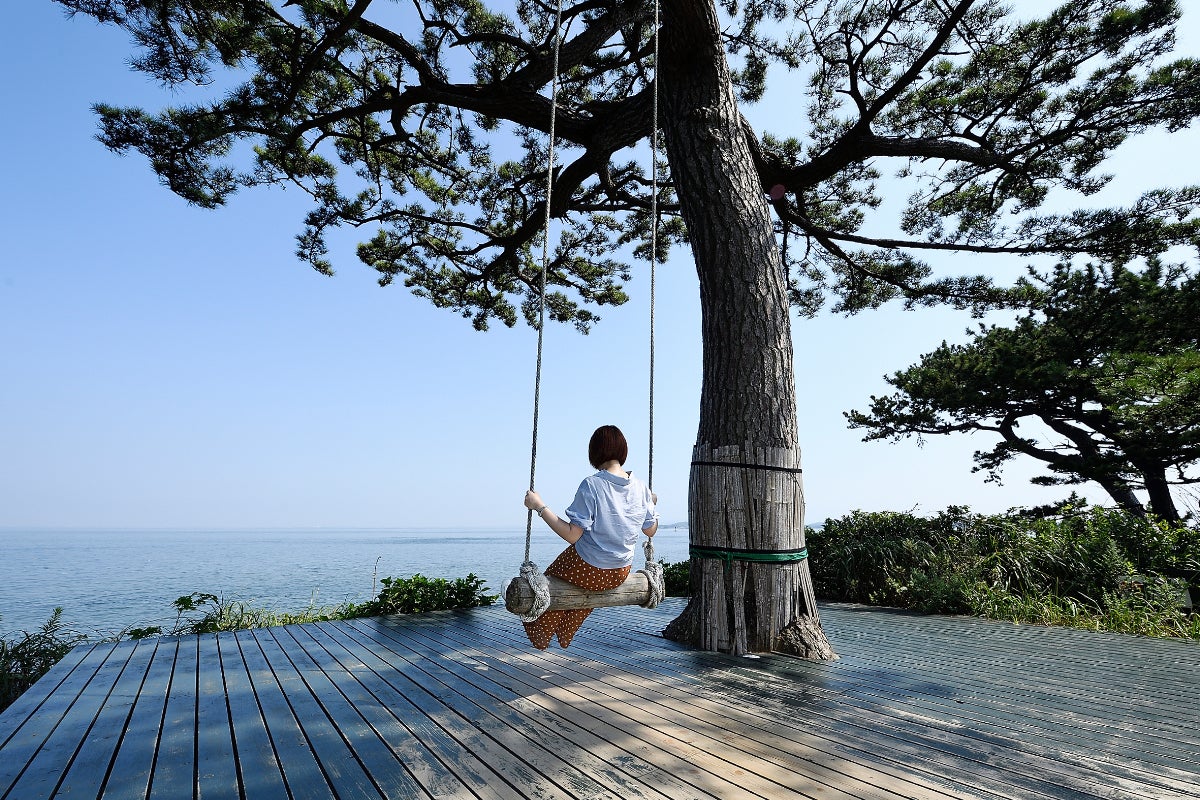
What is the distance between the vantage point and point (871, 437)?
12.4 metres

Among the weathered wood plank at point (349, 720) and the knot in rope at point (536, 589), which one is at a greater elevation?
the knot in rope at point (536, 589)

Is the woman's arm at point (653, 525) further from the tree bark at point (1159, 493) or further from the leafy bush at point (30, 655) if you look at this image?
the tree bark at point (1159, 493)

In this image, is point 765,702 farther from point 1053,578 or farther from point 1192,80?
point 1192,80

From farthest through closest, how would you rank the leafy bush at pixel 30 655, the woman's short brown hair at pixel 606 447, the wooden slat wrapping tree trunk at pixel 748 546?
the leafy bush at pixel 30 655 → the wooden slat wrapping tree trunk at pixel 748 546 → the woman's short brown hair at pixel 606 447

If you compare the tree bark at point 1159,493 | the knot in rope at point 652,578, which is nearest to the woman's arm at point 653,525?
the knot in rope at point 652,578

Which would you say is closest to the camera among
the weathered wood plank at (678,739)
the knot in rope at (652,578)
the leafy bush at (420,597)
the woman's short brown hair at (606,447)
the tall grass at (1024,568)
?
the weathered wood plank at (678,739)

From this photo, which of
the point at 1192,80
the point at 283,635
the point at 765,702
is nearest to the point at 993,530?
the point at 1192,80

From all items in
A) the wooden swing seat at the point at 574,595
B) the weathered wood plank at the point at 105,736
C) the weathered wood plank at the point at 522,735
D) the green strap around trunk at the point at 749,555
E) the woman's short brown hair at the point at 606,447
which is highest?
the woman's short brown hair at the point at 606,447

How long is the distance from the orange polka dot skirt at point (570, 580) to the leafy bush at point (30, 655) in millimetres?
4035

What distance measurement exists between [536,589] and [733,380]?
7.15 ft

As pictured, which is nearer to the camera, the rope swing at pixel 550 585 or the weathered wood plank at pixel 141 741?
the weathered wood plank at pixel 141 741

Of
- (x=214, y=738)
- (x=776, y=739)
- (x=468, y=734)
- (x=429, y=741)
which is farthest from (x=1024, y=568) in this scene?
(x=214, y=738)

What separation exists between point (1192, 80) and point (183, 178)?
9.77 meters

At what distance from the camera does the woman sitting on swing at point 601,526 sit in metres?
3.09
